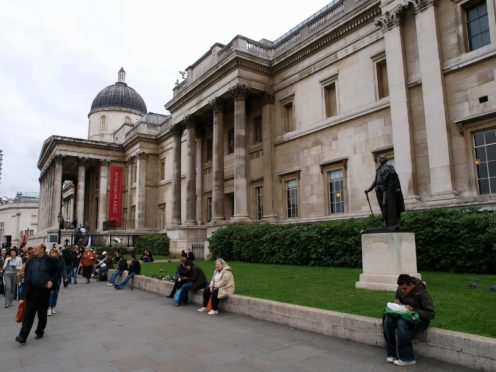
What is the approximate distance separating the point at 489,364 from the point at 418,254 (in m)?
7.88

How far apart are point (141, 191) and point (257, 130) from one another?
19.1m

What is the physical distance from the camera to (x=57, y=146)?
4238 centimetres

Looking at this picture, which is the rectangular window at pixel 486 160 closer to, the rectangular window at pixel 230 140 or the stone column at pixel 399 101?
the stone column at pixel 399 101

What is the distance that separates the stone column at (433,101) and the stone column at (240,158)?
1043 centimetres

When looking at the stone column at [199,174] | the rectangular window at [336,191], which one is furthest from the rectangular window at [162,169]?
the rectangular window at [336,191]

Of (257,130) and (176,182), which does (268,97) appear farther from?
(176,182)

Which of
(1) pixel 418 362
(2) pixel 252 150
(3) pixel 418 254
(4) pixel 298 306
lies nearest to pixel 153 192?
(2) pixel 252 150

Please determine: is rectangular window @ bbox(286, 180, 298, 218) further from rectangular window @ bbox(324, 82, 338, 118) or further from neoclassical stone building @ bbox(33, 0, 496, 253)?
rectangular window @ bbox(324, 82, 338, 118)

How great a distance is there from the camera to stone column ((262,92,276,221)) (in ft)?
74.6

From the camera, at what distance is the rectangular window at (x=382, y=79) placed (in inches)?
714

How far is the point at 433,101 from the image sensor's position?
581 inches

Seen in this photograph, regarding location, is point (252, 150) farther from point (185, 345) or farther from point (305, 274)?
point (185, 345)

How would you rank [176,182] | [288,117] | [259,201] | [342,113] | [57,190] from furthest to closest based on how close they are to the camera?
[57,190], [176,182], [259,201], [288,117], [342,113]

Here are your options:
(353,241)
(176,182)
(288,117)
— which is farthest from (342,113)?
(176,182)
